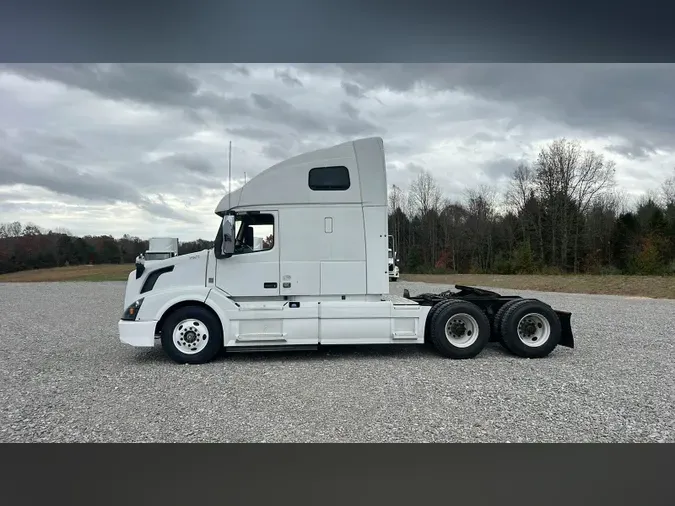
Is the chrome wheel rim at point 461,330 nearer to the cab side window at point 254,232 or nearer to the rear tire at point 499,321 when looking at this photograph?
the rear tire at point 499,321

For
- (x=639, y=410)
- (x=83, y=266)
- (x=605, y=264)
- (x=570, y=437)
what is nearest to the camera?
(x=570, y=437)

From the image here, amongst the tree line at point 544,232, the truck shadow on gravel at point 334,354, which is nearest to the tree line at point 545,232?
the tree line at point 544,232

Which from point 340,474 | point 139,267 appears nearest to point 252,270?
point 139,267

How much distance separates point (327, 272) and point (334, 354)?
4.62 ft

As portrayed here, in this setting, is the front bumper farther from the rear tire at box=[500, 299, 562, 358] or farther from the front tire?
the rear tire at box=[500, 299, 562, 358]

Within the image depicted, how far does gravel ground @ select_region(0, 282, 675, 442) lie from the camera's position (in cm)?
441

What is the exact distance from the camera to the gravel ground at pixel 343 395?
441cm

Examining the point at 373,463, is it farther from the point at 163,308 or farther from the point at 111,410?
the point at 163,308

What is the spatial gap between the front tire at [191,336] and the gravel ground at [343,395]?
0.78ft

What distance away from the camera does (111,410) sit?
5.04m

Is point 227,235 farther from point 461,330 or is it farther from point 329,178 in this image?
point 461,330

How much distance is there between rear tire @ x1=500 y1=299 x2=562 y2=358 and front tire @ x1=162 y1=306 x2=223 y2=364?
14.6 feet
